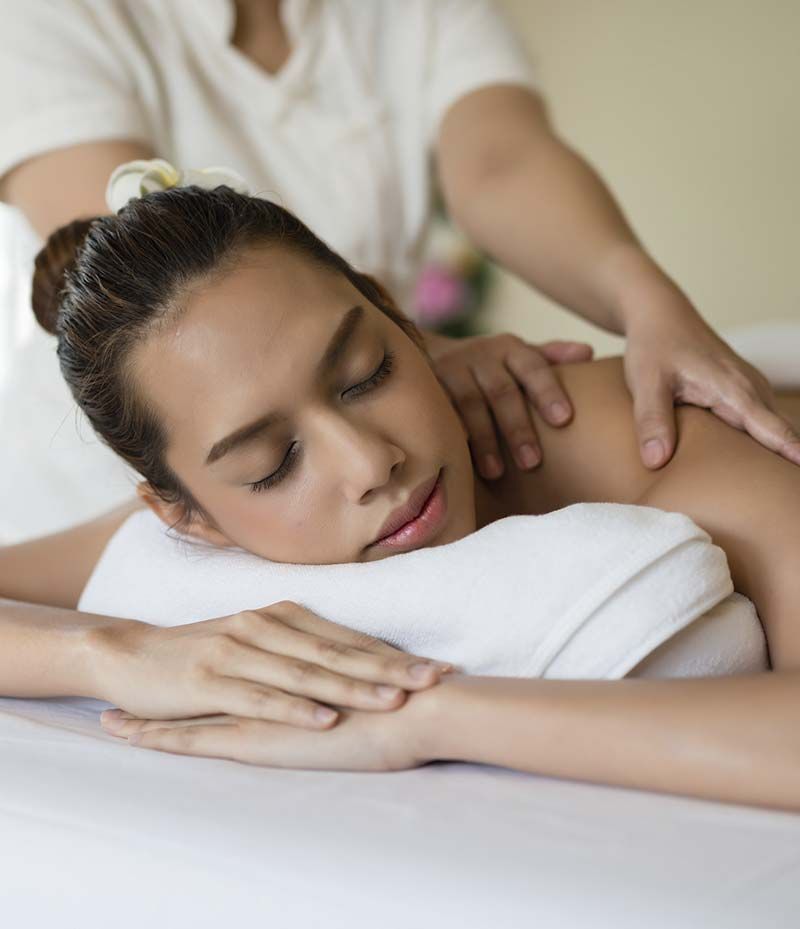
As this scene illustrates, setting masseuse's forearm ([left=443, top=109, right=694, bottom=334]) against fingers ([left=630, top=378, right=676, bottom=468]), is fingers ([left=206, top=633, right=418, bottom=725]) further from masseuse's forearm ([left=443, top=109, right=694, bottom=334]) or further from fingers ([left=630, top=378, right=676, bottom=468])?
masseuse's forearm ([left=443, top=109, right=694, bottom=334])

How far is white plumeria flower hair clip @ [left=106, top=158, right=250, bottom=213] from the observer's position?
129 cm

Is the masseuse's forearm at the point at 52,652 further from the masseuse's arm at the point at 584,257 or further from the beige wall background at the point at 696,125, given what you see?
the beige wall background at the point at 696,125

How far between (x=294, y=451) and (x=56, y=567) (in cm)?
46

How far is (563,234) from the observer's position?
5.68 ft

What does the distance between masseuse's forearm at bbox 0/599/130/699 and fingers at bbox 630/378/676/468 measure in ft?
1.74

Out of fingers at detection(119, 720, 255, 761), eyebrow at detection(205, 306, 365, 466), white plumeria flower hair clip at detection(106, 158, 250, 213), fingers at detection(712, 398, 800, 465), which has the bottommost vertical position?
fingers at detection(712, 398, 800, 465)

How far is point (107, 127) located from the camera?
1759 millimetres

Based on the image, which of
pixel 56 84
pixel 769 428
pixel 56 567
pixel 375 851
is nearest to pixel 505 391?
pixel 769 428

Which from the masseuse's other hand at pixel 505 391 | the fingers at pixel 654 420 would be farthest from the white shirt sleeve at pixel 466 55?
the fingers at pixel 654 420

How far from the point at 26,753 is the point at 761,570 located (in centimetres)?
60

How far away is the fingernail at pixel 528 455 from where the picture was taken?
1322 mm

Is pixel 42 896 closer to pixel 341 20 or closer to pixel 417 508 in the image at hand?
pixel 417 508

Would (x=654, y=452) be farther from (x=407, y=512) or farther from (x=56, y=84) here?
(x=56, y=84)

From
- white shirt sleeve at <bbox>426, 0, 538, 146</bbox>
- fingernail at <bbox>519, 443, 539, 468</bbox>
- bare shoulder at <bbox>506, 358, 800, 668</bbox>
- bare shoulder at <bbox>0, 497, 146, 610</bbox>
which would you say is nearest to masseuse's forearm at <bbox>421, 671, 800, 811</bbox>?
bare shoulder at <bbox>506, 358, 800, 668</bbox>
